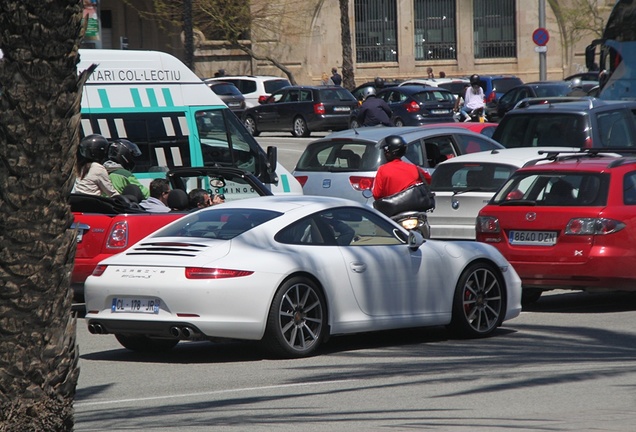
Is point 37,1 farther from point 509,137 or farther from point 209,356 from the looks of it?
point 509,137

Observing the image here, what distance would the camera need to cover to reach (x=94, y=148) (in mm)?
14250

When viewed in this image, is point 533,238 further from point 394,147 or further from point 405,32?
point 405,32

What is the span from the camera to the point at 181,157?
54.0 feet

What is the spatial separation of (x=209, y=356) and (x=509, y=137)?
394 inches

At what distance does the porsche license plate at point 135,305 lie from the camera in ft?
31.4

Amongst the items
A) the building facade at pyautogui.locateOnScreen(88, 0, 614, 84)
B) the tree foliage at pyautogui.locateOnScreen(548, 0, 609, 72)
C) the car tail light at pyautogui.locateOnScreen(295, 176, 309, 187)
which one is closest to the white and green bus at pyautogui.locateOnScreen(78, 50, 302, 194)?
the car tail light at pyautogui.locateOnScreen(295, 176, 309, 187)

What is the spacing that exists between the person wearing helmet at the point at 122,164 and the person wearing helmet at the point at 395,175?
2.66m

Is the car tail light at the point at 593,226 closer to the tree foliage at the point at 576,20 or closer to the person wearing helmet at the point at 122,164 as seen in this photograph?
the person wearing helmet at the point at 122,164

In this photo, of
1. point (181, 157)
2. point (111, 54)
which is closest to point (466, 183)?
point (181, 157)

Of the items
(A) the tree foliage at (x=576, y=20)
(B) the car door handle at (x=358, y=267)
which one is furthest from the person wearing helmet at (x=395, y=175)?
(A) the tree foliage at (x=576, y=20)

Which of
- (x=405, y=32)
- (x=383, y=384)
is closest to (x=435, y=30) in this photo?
(x=405, y=32)

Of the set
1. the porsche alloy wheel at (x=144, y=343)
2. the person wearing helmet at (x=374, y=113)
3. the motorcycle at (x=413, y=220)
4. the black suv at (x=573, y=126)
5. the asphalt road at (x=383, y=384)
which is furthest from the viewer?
the person wearing helmet at (x=374, y=113)

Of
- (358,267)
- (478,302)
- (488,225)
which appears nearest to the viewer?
(358,267)

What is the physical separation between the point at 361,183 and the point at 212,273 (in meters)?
8.49
